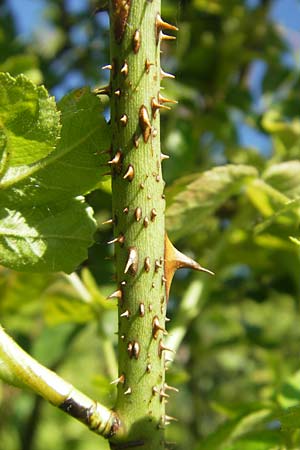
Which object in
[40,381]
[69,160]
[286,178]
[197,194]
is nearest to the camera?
[40,381]

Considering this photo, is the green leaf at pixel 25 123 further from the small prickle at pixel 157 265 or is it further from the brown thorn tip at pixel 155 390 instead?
the brown thorn tip at pixel 155 390

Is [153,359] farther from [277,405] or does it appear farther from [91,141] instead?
[277,405]

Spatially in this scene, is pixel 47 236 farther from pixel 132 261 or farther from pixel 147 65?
pixel 147 65

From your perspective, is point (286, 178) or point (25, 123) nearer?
point (25, 123)

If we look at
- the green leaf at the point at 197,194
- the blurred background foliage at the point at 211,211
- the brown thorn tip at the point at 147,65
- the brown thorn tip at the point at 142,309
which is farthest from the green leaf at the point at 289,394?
the brown thorn tip at the point at 147,65

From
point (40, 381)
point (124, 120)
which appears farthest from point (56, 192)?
point (40, 381)

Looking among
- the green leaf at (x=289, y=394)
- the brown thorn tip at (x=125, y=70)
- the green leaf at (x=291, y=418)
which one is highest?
the brown thorn tip at (x=125, y=70)
